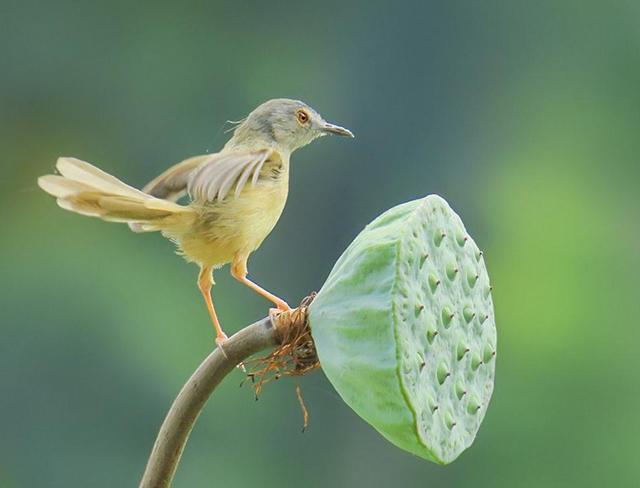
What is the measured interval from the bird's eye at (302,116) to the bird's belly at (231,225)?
406mm

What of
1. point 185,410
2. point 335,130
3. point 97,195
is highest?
point 335,130

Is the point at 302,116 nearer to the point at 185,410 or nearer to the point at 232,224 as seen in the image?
the point at 232,224

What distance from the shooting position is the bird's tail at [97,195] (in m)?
2.06

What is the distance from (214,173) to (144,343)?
33.4 feet

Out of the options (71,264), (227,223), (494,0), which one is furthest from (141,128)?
(227,223)

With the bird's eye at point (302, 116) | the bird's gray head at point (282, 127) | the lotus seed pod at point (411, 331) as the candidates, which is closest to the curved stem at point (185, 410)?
the lotus seed pod at point (411, 331)

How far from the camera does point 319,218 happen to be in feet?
45.6

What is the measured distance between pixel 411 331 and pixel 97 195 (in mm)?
549

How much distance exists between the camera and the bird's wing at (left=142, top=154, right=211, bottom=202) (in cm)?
248

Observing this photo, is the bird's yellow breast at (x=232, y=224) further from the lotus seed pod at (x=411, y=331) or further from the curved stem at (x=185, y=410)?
the curved stem at (x=185, y=410)

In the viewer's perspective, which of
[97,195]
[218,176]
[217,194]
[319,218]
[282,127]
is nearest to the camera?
[97,195]

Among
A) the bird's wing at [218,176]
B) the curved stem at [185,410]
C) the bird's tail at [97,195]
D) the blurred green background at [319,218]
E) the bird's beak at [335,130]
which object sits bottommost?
the curved stem at [185,410]

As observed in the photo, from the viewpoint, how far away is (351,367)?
184cm

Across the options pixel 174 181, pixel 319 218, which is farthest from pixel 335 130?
pixel 319 218
